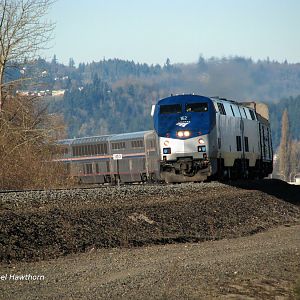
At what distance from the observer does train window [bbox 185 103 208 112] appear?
30750 millimetres

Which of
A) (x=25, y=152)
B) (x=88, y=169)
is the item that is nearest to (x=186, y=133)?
(x=25, y=152)

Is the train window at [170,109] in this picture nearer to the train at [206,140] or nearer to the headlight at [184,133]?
the train at [206,140]

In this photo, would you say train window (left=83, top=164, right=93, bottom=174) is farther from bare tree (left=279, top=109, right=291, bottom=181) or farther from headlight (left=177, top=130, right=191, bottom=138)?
bare tree (left=279, top=109, right=291, bottom=181)

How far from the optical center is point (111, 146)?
53.8 meters

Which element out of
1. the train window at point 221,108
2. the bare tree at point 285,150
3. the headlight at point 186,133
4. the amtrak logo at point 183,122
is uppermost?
the train window at point 221,108

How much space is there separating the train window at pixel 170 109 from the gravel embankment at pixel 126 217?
17.0 ft

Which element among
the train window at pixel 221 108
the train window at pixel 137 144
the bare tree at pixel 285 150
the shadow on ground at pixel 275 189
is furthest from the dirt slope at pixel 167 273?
the bare tree at pixel 285 150

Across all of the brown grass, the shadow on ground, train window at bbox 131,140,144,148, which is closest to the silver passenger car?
train window at bbox 131,140,144,148

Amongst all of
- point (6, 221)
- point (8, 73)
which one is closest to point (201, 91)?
point (8, 73)

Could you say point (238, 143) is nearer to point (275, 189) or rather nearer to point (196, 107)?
point (275, 189)

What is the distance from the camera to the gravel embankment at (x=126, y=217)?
14883 mm

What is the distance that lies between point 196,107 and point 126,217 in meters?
13.7

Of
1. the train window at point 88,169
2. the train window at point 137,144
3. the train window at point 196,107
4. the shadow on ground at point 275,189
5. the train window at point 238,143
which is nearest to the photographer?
the shadow on ground at point 275,189

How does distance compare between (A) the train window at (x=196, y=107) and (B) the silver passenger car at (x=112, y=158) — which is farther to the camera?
(B) the silver passenger car at (x=112, y=158)
